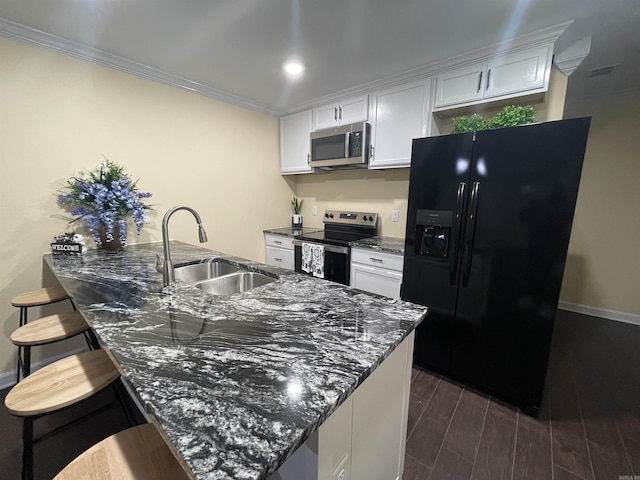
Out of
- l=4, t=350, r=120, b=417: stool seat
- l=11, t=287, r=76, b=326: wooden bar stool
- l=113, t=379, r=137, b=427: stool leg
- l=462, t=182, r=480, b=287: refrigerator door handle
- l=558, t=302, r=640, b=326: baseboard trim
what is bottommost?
l=558, t=302, r=640, b=326: baseboard trim

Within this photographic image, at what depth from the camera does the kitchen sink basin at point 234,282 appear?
65.2 inches

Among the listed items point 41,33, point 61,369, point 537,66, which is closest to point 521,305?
point 537,66

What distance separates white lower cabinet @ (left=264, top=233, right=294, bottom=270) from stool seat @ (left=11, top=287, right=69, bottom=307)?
1838 mm

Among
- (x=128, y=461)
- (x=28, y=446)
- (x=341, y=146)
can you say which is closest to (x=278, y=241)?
(x=341, y=146)

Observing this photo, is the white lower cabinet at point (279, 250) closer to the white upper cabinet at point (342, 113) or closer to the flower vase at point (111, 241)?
the white upper cabinet at point (342, 113)

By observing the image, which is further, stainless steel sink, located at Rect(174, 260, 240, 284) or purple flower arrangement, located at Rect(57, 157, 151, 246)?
purple flower arrangement, located at Rect(57, 157, 151, 246)

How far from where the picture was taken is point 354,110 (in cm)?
278

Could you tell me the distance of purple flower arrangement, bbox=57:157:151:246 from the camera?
78.0 inches

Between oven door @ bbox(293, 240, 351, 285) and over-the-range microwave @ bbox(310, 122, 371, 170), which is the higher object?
over-the-range microwave @ bbox(310, 122, 371, 170)

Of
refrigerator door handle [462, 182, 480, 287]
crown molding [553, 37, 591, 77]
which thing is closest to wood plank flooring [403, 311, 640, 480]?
refrigerator door handle [462, 182, 480, 287]

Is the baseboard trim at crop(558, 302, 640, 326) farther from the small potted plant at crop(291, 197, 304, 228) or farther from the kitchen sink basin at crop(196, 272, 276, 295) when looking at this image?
the kitchen sink basin at crop(196, 272, 276, 295)

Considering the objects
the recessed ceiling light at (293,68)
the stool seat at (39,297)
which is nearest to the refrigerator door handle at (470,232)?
the recessed ceiling light at (293,68)

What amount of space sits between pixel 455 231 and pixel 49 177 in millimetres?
2928

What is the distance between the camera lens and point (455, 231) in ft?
5.95
